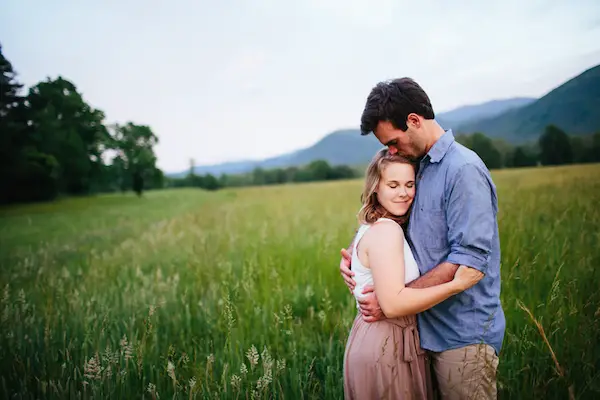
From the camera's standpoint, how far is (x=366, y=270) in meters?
1.91

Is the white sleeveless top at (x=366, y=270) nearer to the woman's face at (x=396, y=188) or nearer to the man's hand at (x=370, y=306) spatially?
the man's hand at (x=370, y=306)

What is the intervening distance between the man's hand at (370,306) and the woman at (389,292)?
42mm

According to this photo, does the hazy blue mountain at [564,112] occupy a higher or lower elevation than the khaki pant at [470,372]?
higher

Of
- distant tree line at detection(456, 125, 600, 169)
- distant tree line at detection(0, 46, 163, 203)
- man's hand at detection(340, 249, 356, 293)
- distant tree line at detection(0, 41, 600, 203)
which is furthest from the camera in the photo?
distant tree line at detection(0, 46, 163, 203)

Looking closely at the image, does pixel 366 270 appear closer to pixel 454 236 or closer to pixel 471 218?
pixel 454 236

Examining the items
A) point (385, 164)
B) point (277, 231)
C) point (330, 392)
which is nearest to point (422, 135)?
point (385, 164)

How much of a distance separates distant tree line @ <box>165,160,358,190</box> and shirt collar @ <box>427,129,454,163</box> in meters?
44.3

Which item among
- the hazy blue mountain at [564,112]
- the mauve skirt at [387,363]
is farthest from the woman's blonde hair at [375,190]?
the hazy blue mountain at [564,112]

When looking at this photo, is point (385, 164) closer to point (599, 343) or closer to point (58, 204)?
point (599, 343)

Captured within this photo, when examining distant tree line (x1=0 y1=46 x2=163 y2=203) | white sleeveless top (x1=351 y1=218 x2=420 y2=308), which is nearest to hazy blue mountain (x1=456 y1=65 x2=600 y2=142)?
white sleeveless top (x1=351 y1=218 x2=420 y2=308)

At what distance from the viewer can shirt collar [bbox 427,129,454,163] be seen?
1.93 metres

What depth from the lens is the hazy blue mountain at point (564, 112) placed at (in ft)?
13.2

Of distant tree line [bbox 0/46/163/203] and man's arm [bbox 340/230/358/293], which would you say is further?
distant tree line [bbox 0/46/163/203]

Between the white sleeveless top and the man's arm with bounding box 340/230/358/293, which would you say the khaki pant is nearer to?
the white sleeveless top
